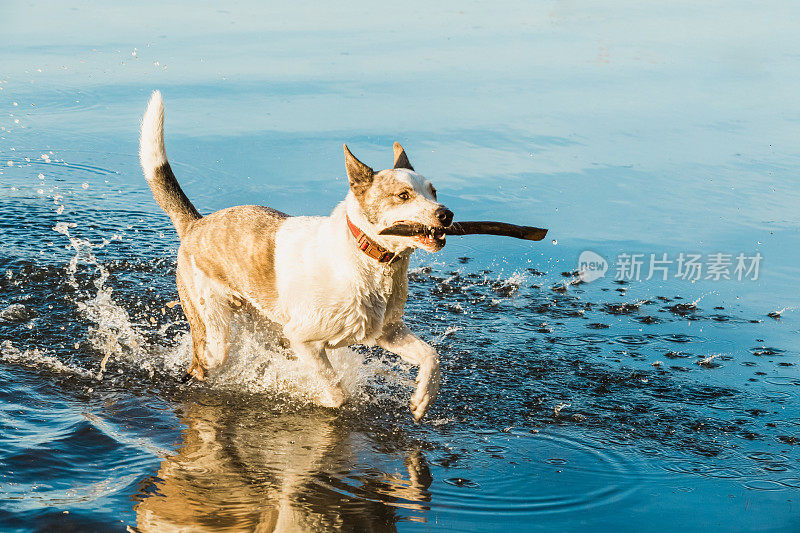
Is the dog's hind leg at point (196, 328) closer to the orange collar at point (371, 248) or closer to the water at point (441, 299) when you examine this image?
the water at point (441, 299)

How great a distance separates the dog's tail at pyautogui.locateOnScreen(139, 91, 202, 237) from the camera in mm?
5527

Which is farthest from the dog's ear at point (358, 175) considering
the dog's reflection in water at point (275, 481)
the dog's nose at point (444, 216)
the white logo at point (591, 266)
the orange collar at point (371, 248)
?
the white logo at point (591, 266)

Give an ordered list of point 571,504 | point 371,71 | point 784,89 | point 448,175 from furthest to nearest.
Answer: point 371,71 < point 784,89 < point 448,175 < point 571,504

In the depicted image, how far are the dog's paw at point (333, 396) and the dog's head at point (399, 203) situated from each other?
119 centimetres

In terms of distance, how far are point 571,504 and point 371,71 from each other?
10525 mm

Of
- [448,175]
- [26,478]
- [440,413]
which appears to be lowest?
[26,478]

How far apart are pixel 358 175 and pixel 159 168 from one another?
172cm

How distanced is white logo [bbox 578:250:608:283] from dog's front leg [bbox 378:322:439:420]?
115 inches

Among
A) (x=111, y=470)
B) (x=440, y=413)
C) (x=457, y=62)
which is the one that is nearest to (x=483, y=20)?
(x=457, y=62)

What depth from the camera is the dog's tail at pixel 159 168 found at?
5527 millimetres

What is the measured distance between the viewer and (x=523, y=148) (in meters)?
10.4

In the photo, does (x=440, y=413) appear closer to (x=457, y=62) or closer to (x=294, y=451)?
(x=294, y=451)

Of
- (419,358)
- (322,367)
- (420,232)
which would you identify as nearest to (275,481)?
(322,367)

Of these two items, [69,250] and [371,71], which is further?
[371,71]
